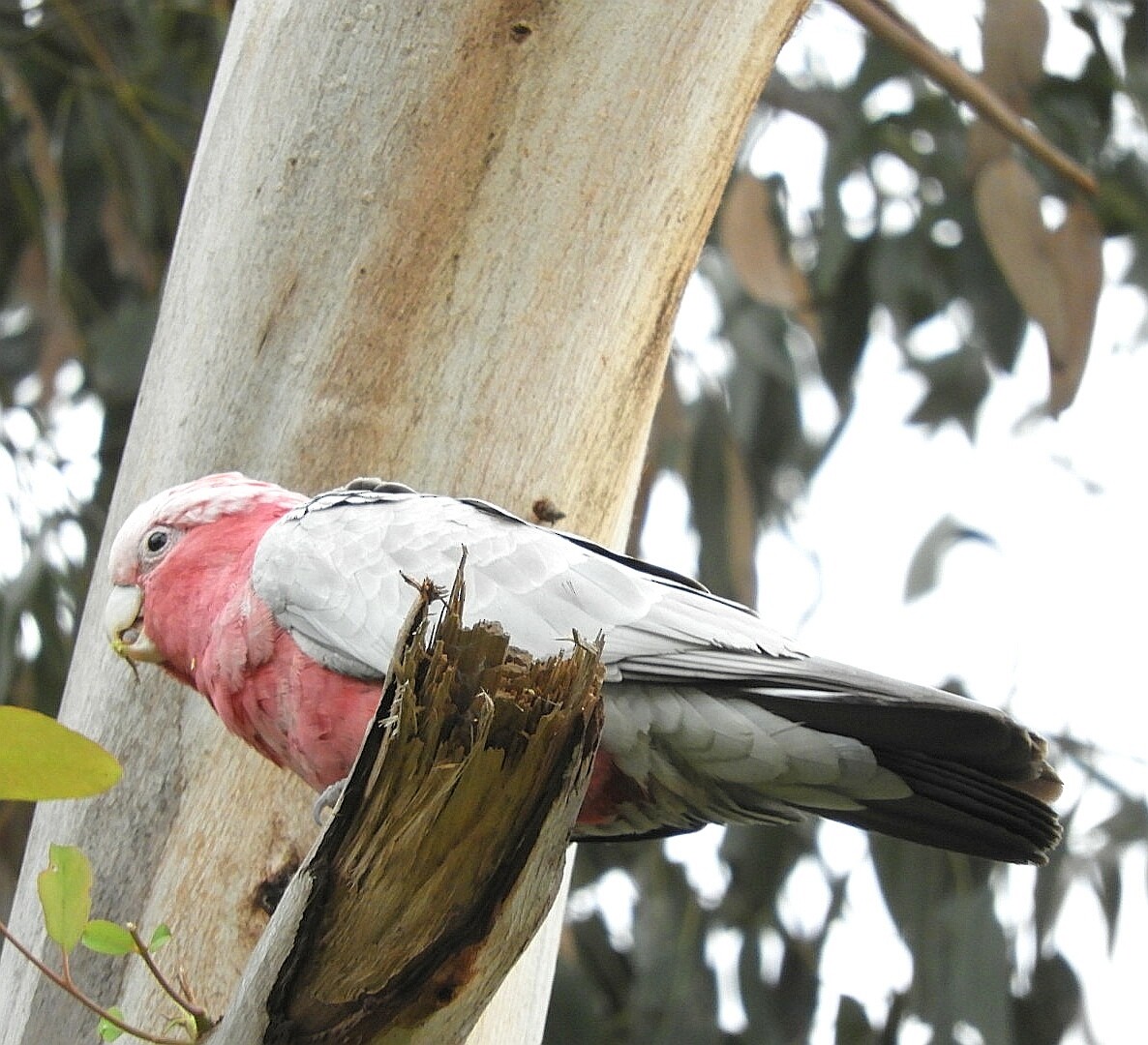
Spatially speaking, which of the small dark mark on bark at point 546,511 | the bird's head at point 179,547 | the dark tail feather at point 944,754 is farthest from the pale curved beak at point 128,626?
the dark tail feather at point 944,754

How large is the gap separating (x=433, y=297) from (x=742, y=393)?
207 centimetres

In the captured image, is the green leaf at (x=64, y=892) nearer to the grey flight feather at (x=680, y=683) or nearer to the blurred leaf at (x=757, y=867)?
the grey flight feather at (x=680, y=683)

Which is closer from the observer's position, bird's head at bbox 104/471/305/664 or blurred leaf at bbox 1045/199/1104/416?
bird's head at bbox 104/471/305/664

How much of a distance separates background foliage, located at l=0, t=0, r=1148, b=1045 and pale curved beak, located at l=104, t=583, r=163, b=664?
1.28 m

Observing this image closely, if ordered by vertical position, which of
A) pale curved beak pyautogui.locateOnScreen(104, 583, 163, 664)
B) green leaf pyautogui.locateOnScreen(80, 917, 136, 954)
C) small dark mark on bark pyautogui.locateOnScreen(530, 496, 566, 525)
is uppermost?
small dark mark on bark pyautogui.locateOnScreen(530, 496, 566, 525)

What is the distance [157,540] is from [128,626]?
112 mm

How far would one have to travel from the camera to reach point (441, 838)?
112 cm

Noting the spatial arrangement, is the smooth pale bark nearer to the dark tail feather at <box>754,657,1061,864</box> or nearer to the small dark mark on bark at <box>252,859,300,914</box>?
the small dark mark on bark at <box>252,859,300,914</box>

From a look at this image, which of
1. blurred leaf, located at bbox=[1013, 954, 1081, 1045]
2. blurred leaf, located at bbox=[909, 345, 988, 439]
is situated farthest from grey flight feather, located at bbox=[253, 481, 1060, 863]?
blurred leaf, located at bbox=[909, 345, 988, 439]

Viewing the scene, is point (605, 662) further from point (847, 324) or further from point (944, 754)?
point (847, 324)

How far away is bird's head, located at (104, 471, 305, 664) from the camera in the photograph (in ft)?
5.78

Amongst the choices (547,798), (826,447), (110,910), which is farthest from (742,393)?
(547,798)

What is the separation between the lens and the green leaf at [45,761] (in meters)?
1.06

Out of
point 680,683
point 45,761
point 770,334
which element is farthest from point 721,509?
point 45,761
